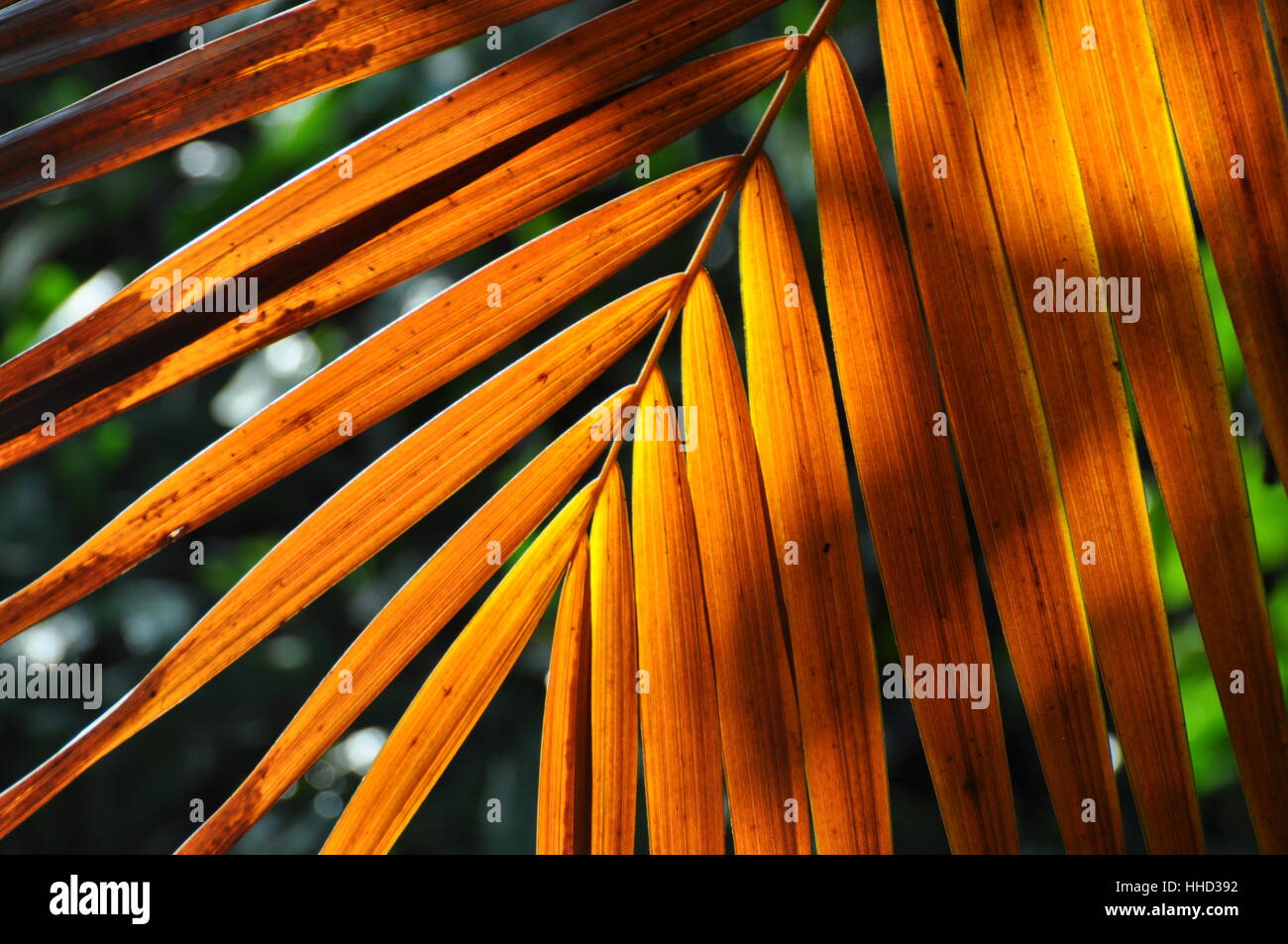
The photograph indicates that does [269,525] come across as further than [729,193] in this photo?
Yes

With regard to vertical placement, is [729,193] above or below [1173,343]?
above

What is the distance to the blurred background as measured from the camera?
168cm

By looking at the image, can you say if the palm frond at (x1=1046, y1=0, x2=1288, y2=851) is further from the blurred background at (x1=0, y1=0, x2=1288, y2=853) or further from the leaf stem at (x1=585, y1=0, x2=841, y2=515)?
the blurred background at (x1=0, y1=0, x2=1288, y2=853)

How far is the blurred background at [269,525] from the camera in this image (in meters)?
1.68

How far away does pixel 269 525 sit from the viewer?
6.74 feet

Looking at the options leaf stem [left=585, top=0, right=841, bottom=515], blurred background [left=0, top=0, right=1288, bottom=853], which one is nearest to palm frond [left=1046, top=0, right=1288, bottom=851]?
leaf stem [left=585, top=0, right=841, bottom=515]

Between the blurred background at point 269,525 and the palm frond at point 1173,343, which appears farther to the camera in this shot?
the blurred background at point 269,525

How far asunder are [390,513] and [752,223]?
0.95 ft

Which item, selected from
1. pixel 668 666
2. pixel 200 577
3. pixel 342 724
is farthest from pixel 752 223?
pixel 200 577

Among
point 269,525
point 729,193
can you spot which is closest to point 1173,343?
point 729,193

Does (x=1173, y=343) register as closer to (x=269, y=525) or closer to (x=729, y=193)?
(x=729, y=193)

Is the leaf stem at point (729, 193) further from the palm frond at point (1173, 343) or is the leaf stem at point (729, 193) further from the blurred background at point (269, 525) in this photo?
the blurred background at point (269, 525)

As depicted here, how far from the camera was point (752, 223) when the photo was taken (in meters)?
0.52

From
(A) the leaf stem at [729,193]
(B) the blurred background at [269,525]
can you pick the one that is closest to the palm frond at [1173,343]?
(A) the leaf stem at [729,193]
